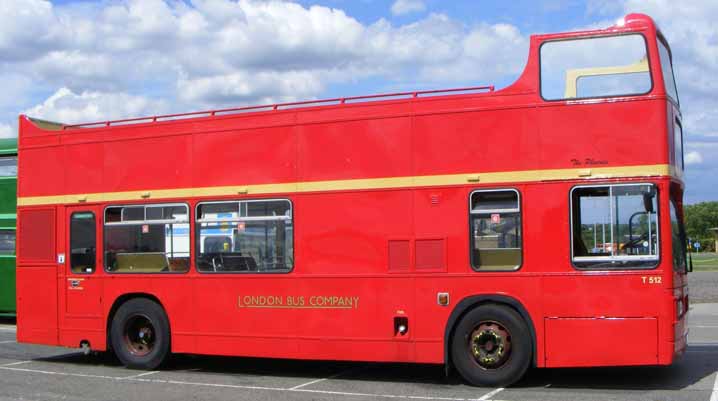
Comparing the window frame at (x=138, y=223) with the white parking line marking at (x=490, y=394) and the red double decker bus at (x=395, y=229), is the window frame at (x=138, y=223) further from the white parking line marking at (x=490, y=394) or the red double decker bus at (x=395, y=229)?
the white parking line marking at (x=490, y=394)

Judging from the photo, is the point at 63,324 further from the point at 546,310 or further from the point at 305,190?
the point at 546,310

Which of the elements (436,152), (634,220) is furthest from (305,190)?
(634,220)

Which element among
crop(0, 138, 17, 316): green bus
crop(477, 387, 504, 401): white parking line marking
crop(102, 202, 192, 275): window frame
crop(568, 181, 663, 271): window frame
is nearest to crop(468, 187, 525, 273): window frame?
crop(568, 181, 663, 271): window frame

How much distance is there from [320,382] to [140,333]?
131 inches

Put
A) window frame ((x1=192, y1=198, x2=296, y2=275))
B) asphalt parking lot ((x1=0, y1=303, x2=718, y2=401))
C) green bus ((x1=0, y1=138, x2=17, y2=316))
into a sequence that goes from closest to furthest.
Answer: asphalt parking lot ((x1=0, y1=303, x2=718, y2=401)) → window frame ((x1=192, y1=198, x2=296, y2=275)) → green bus ((x1=0, y1=138, x2=17, y2=316))

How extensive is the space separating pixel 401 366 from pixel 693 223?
415 ft

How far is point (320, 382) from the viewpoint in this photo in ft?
36.1

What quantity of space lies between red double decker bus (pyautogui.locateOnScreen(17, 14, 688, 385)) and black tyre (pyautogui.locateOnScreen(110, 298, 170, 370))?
3 centimetres

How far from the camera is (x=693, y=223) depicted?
5025 inches

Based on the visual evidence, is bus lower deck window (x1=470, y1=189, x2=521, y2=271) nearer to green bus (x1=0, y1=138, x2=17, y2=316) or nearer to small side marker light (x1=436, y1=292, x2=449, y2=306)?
small side marker light (x1=436, y1=292, x2=449, y2=306)

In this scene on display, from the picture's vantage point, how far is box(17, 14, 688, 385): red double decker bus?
9727 millimetres

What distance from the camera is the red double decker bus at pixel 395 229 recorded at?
9.73 metres

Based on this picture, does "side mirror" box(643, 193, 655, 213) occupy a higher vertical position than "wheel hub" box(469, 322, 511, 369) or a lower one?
higher

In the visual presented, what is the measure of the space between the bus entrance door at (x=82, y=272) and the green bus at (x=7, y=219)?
692 centimetres
